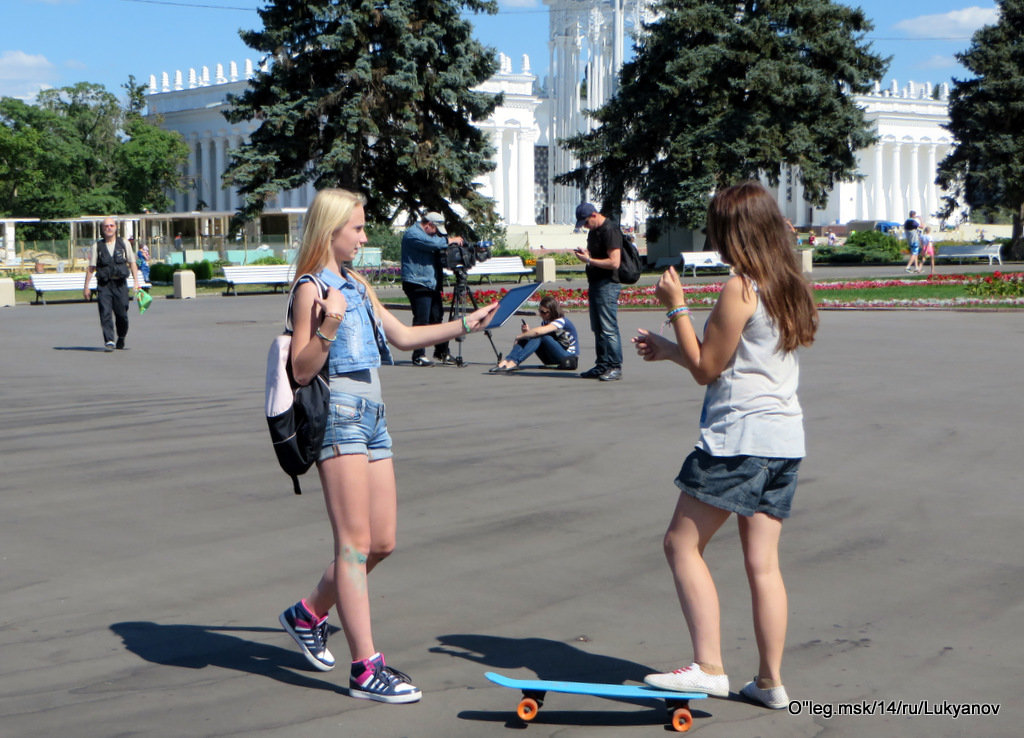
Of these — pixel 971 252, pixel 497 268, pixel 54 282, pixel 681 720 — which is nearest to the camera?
pixel 681 720

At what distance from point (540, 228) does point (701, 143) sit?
3665cm

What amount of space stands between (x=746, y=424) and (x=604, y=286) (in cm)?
904

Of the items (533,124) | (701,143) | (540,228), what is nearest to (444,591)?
(701,143)

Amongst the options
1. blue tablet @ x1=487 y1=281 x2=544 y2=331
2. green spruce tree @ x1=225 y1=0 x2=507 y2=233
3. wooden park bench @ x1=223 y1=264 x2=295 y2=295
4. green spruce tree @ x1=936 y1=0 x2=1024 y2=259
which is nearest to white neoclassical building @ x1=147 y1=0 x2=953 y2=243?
green spruce tree @ x1=936 y1=0 x2=1024 y2=259

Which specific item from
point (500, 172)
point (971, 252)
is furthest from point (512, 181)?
point (971, 252)

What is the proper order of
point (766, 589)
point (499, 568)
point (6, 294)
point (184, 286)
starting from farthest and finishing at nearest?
point (184, 286) < point (6, 294) < point (499, 568) < point (766, 589)

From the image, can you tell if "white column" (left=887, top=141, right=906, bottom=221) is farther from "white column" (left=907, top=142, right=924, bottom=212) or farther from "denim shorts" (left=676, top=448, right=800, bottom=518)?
"denim shorts" (left=676, top=448, right=800, bottom=518)

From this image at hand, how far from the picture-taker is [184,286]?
→ 35.0 metres

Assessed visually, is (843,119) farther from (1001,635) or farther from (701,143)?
(1001,635)

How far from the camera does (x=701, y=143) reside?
46156 millimetres

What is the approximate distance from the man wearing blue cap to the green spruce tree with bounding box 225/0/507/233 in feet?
92.6

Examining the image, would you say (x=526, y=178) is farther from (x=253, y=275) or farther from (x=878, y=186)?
(x=253, y=275)

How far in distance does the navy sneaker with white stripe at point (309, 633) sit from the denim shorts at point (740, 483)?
4.72 ft

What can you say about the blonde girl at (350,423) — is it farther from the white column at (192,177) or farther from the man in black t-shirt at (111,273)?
the white column at (192,177)
